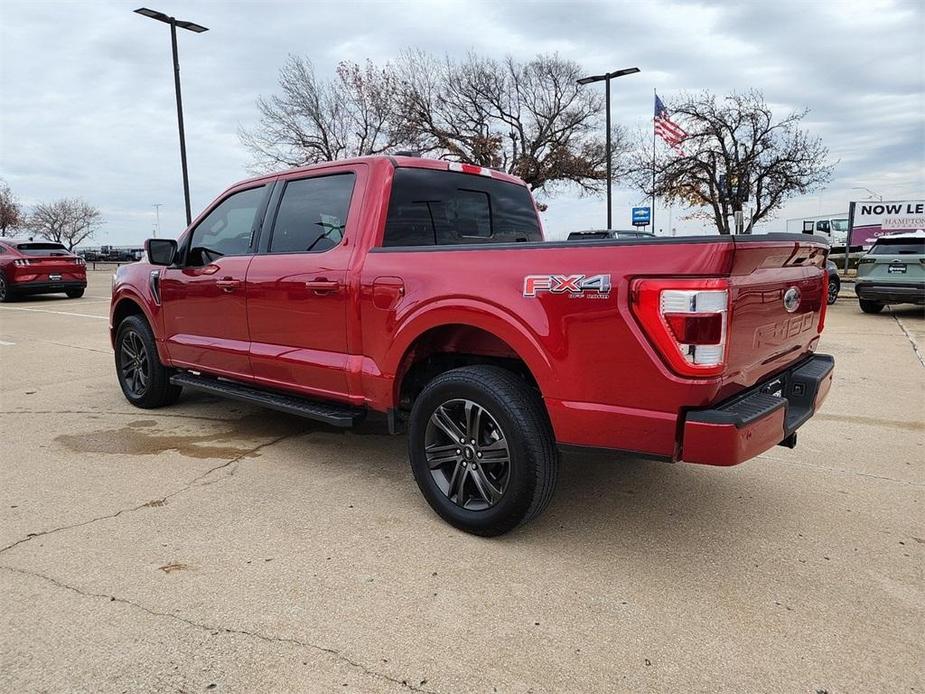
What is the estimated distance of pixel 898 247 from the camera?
1170 centimetres

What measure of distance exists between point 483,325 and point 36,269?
57.2 ft

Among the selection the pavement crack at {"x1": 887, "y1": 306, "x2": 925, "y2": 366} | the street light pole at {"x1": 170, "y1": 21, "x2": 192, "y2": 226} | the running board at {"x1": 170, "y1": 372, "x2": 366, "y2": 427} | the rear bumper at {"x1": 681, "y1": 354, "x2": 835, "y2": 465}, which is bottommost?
the pavement crack at {"x1": 887, "y1": 306, "x2": 925, "y2": 366}

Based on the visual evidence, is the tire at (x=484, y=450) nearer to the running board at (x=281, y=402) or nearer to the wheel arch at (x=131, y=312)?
the running board at (x=281, y=402)

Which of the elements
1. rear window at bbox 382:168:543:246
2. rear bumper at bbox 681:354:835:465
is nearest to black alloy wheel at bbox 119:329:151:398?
rear window at bbox 382:168:543:246

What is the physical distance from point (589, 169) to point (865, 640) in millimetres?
30815

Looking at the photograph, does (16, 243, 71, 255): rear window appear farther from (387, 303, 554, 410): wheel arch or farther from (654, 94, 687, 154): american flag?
(654, 94, 687, 154): american flag

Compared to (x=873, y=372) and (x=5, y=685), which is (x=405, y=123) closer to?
(x=873, y=372)

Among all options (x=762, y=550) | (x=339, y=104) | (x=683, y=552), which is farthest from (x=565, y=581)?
(x=339, y=104)

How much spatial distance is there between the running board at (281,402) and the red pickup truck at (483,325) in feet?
0.06

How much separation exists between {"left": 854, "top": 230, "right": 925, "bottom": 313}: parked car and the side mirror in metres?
11.7

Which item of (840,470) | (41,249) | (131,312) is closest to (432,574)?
(840,470)

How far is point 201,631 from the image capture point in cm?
243

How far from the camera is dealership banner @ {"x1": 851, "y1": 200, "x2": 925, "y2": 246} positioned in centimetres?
2700

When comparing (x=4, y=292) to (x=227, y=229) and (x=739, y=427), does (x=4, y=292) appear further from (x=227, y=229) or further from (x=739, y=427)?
(x=739, y=427)
